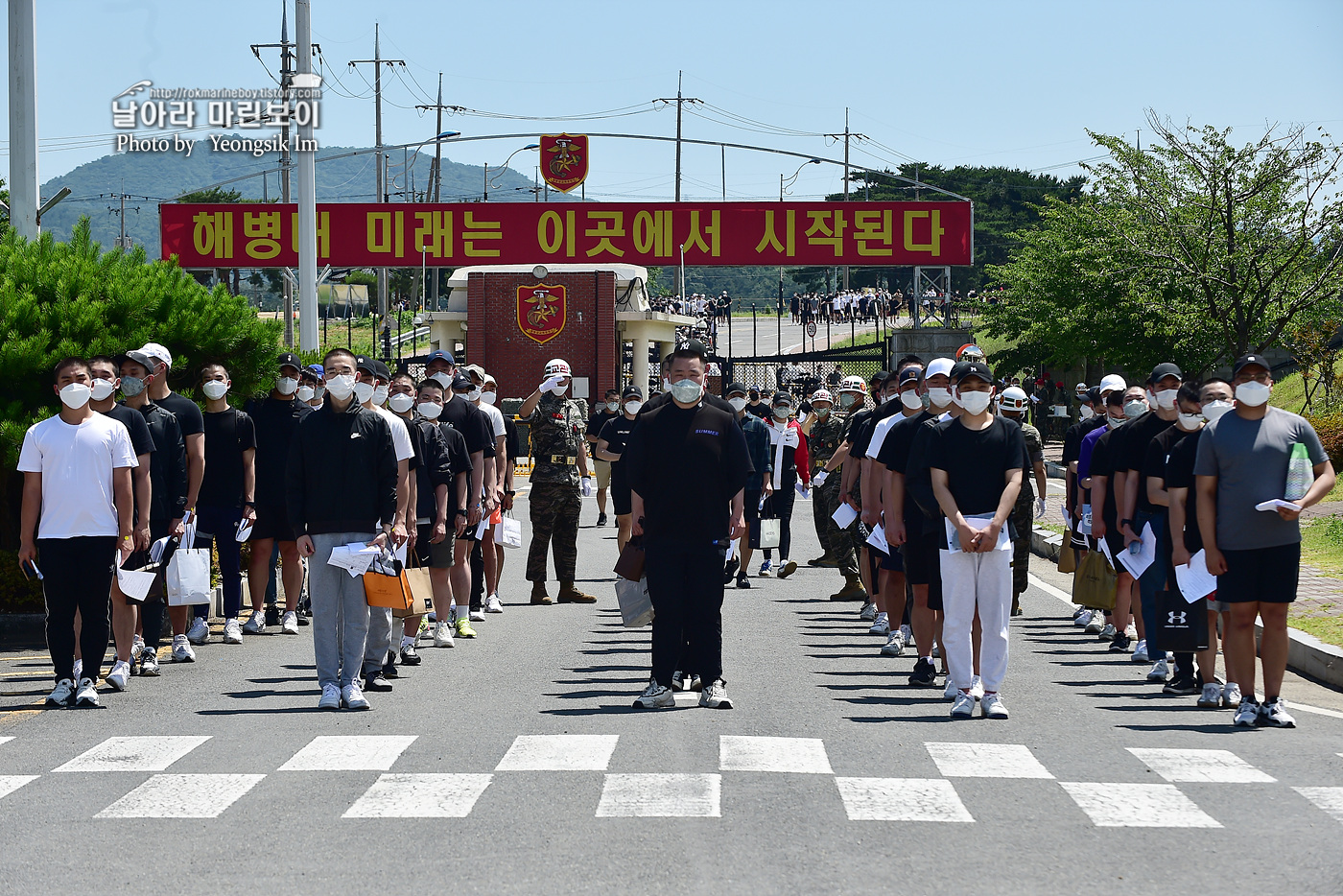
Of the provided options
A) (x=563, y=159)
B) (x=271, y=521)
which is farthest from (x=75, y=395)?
(x=563, y=159)

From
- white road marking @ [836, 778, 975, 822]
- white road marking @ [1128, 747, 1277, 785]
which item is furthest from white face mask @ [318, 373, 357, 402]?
white road marking @ [1128, 747, 1277, 785]

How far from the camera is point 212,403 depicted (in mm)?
11414

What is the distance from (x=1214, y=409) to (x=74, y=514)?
6524mm

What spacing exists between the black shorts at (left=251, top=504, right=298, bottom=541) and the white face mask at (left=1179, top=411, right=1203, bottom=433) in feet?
21.1

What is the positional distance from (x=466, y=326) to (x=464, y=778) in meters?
34.5

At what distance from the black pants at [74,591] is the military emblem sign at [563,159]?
105 feet

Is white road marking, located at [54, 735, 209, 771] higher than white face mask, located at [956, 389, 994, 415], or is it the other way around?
white face mask, located at [956, 389, 994, 415]

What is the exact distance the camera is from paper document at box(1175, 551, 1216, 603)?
863 centimetres

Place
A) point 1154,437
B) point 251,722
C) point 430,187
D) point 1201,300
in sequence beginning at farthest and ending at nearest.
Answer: point 430,187, point 1201,300, point 1154,437, point 251,722

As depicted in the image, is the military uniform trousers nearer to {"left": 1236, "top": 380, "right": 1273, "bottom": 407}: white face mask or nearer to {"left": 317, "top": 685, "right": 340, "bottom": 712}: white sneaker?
{"left": 317, "top": 685, "right": 340, "bottom": 712}: white sneaker

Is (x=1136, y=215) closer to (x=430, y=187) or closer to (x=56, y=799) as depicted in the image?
(x=56, y=799)

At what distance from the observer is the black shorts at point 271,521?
11.6 metres

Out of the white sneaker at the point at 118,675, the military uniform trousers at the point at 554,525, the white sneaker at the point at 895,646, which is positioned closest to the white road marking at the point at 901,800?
the white sneaker at the point at 895,646

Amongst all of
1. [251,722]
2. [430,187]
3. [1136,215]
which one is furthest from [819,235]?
[251,722]
